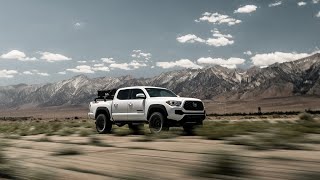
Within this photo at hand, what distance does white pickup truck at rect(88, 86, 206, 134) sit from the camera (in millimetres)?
15570

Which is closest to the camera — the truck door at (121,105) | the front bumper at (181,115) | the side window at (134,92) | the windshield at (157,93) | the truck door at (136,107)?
the front bumper at (181,115)

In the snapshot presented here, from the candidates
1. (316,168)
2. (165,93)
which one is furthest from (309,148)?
(165,93)

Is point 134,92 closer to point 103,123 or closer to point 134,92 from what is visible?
point 134,92

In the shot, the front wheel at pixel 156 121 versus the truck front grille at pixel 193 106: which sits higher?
the truck front grille at pixel 193 106

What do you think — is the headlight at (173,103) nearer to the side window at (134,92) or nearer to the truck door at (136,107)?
the truck door at (136,107)

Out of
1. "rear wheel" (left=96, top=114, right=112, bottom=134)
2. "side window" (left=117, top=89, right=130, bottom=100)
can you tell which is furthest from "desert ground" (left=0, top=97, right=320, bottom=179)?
"side window" (left=117, top=89, right=130, bottom=100)

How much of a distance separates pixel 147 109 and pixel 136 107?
0.71 metres

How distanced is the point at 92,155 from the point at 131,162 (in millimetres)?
1380

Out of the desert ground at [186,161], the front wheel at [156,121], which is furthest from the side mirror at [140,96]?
the desert ground at [186,161]

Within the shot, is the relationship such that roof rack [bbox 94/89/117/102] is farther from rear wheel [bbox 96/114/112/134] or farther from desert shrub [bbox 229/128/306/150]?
desert shrub [bbox 229/128/306/150]

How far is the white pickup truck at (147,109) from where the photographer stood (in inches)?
613

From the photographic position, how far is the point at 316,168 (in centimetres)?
477

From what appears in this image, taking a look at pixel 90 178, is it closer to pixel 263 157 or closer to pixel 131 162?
pixel 131 162

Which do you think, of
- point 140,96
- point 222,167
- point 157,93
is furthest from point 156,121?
point 222,167
